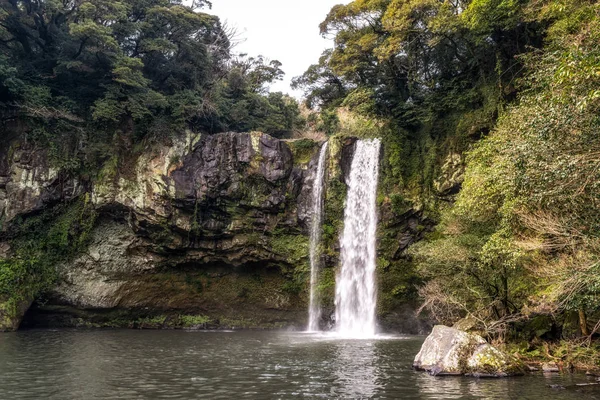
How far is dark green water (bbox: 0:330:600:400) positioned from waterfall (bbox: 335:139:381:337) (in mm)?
5684

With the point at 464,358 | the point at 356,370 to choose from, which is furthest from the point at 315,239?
the point at 464,358

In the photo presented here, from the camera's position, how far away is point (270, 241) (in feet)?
84.5

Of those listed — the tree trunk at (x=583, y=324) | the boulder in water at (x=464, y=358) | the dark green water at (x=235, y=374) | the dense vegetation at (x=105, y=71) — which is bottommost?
the dark green water at (x=235, y=374)

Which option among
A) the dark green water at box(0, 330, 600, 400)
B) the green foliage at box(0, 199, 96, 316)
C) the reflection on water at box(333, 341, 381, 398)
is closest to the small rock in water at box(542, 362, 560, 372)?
the dark green water at box(0, 330, 600, 400)

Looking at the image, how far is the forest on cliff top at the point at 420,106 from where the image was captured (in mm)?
12102

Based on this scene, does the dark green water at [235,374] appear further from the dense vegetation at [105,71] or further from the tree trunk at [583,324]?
the dense vegetation at [105,71]

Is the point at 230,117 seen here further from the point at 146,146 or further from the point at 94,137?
the point at 94,137

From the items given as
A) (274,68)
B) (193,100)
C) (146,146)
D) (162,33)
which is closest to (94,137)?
(146,146)

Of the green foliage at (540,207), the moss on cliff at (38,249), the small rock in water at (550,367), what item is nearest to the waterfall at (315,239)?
the green foliage at (540,207)

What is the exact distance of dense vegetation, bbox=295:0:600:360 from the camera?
403 inches

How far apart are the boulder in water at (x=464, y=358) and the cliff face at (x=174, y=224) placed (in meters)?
12.1

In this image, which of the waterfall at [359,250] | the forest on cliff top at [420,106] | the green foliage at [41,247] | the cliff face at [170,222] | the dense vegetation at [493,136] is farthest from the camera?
the cliff face at [170,222]

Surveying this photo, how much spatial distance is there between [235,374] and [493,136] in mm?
12095

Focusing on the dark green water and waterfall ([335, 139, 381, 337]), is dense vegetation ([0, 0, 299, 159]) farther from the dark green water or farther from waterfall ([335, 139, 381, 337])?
the dark green water
